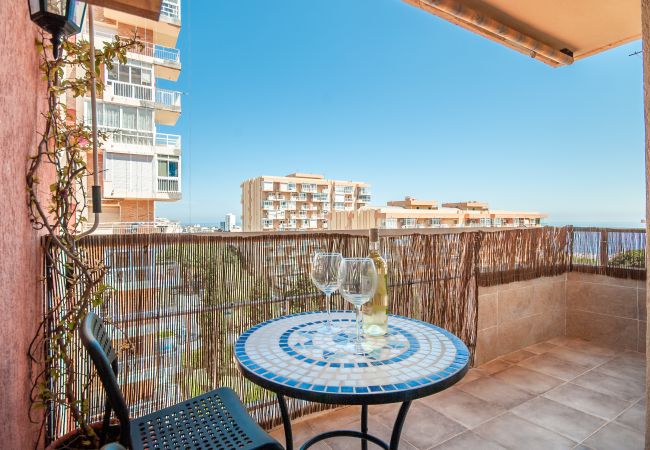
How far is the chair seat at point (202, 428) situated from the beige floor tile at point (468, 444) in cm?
123

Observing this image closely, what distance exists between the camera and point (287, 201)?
17.7 metres

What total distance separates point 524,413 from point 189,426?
2067mm

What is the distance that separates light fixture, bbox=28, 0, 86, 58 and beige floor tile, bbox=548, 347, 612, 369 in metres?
3.97

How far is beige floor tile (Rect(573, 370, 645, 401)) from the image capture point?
8.21ft

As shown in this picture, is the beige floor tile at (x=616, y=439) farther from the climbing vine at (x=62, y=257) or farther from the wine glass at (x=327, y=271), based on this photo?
the climbing vine at (x=62, y=257)

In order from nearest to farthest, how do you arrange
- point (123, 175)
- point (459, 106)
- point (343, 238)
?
point (343, 238)
point (123, 175)
point (459, 106)

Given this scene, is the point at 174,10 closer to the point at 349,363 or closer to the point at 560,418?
the point at 349,363

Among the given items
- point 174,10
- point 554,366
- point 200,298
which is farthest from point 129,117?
point 554,366

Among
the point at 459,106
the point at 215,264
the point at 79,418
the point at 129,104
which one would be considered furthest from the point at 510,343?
→ the point at 459,106

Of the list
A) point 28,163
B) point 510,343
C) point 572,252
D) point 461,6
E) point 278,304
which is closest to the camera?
point 28,163

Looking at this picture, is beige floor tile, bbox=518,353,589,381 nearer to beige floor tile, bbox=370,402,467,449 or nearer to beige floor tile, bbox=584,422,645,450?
beige floor tile, bbox=584,422,645,450

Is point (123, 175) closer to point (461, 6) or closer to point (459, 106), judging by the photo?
point (461, 6)

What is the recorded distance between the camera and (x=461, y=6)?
8.73ft

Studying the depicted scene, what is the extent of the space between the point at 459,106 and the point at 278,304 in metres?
29.7
